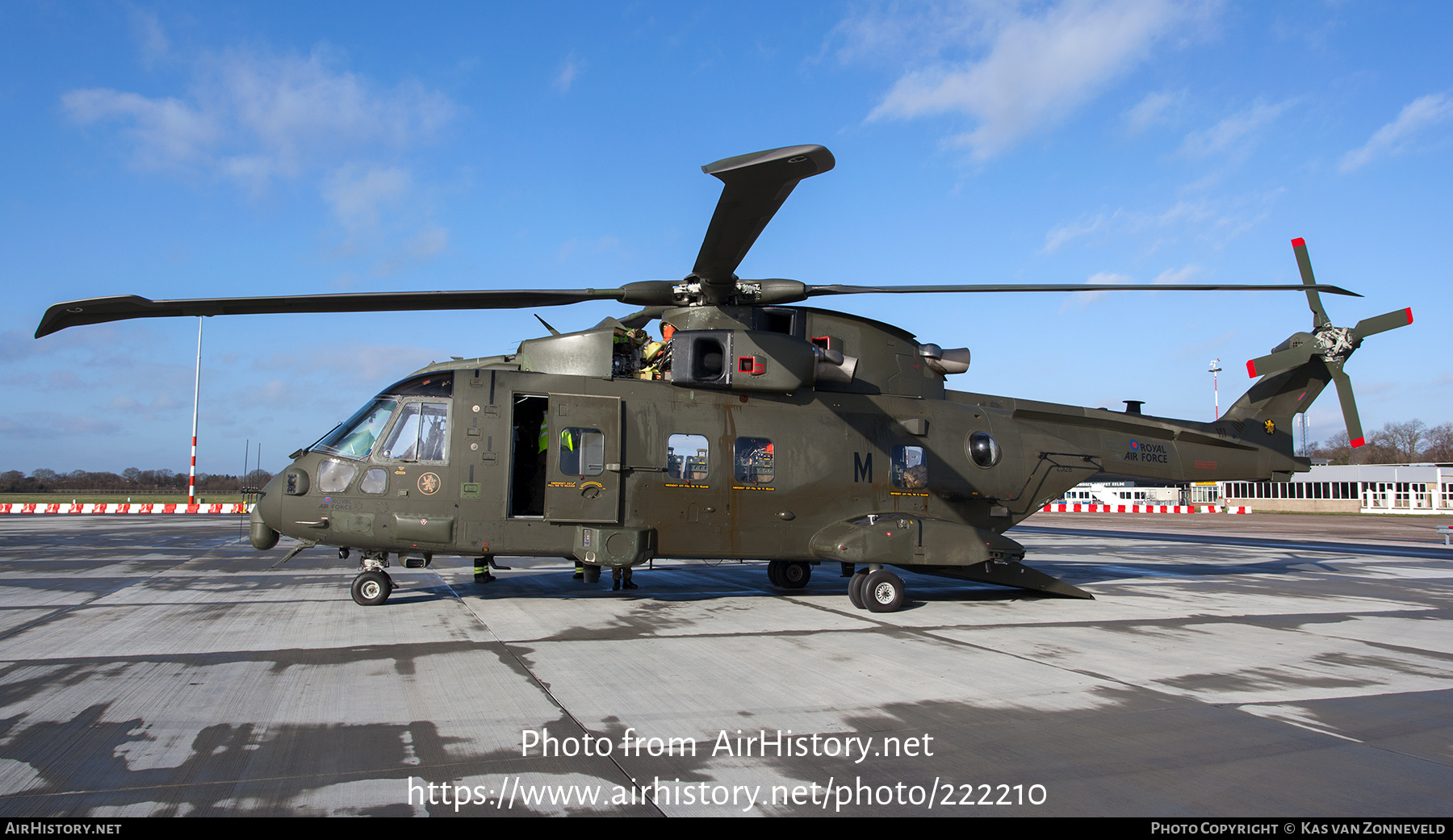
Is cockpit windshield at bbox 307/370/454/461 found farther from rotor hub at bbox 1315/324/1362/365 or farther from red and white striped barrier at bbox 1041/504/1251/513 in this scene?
red and white striped barrier at bbox 1041/504/1251/513

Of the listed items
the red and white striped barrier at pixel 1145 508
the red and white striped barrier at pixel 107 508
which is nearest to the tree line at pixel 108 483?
the red and white striped barrier at pixel 107 508

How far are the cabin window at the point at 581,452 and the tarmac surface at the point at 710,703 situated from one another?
5.65ft

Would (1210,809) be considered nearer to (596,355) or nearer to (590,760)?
(590,760)

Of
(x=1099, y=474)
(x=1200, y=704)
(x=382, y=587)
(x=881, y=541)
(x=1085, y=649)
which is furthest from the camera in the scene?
(x=1099, y=474)

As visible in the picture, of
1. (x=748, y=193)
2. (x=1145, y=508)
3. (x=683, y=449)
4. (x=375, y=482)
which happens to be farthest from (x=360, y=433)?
(x=1145, y=508)

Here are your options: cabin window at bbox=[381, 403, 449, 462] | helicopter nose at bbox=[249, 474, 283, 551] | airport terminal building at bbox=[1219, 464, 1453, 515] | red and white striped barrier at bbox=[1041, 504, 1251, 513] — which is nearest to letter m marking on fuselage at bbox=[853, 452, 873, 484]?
cabin window at bbox=[381, 403, 449, 462]

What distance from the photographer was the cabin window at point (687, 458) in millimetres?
10078

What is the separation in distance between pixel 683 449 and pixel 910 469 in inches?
131

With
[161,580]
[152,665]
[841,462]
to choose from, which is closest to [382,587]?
[152,665]

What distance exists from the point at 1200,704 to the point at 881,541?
15.9 ft

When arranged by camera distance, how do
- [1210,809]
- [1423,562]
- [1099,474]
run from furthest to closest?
[1423,562] → [1099,474] → [1210,809]

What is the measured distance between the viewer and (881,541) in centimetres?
1016

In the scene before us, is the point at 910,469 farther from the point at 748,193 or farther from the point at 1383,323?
the point at 1383,323

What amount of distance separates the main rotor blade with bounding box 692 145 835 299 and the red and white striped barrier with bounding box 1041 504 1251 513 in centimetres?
4681
